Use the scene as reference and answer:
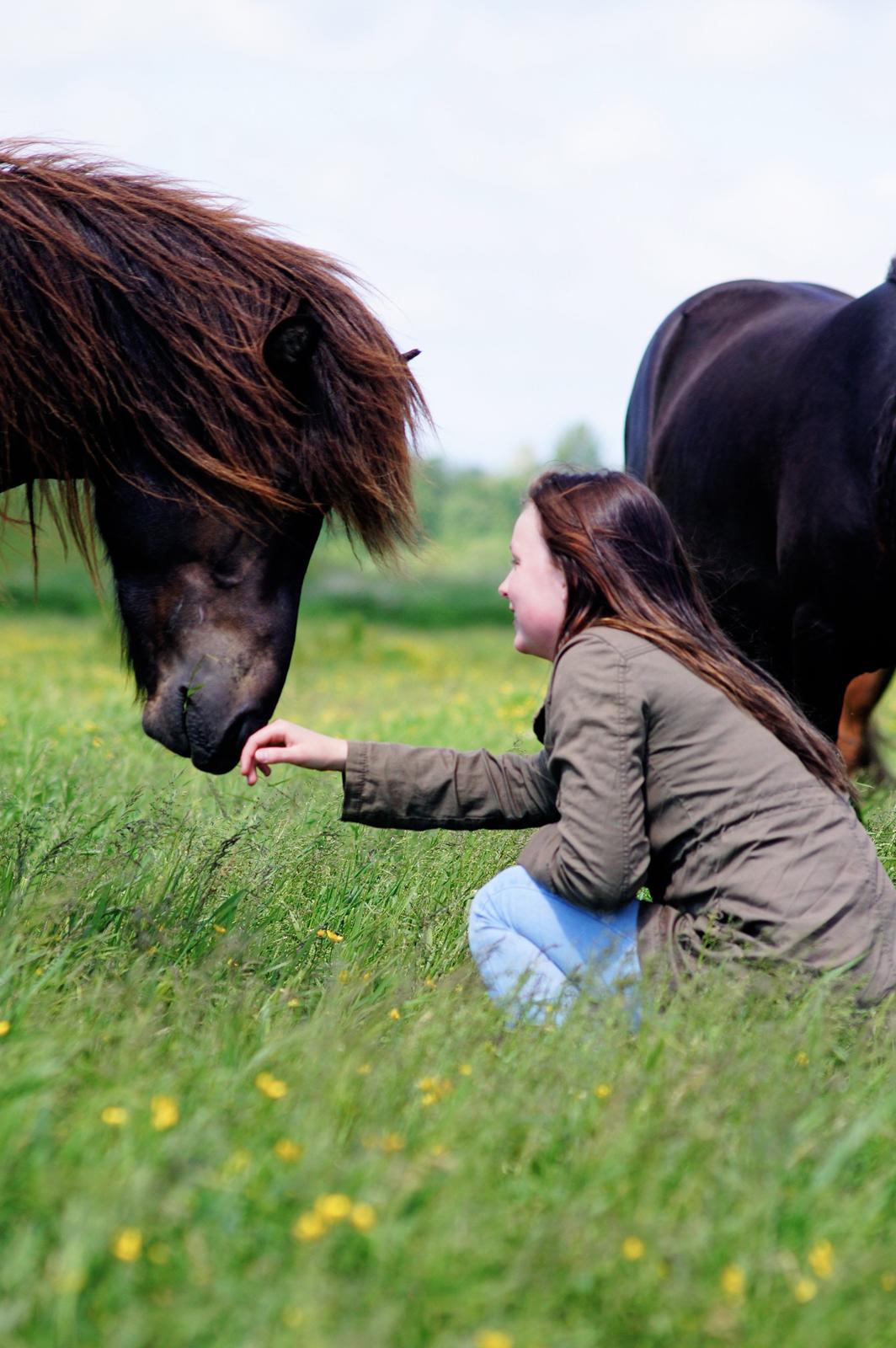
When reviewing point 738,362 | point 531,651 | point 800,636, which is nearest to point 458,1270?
point 531,651

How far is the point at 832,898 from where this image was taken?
8.36ft

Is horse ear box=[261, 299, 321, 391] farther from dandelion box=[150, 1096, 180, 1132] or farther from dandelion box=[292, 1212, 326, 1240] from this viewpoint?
dandelion box=[292, 1212, 326, 1240]

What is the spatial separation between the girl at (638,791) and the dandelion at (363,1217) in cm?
84

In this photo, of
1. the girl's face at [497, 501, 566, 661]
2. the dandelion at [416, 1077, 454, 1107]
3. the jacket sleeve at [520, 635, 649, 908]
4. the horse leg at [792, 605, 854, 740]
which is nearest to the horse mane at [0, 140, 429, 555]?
the girl's face at [497, 501, 566, 661]

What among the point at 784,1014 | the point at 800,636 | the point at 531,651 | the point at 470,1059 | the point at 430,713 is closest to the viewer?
the point at 470,1059

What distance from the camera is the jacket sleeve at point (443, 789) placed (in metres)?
2.86

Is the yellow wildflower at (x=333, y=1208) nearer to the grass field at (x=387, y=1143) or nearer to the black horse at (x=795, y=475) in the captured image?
the grass field at (x=387, y=1143)

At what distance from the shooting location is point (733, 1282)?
1485mm

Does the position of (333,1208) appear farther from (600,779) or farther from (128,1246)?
(600,779)

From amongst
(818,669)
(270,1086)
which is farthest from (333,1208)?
(818,669)

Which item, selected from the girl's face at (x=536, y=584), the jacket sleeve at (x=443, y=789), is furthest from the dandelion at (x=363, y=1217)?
the girl's face at (x=536, y=584)

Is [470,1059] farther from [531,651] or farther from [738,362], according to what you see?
[738,362]

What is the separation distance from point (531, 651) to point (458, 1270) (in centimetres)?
166

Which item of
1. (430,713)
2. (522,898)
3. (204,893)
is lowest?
(430,713)
